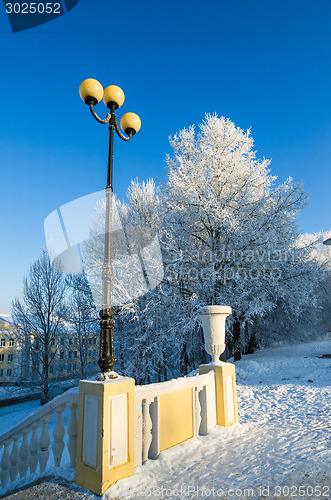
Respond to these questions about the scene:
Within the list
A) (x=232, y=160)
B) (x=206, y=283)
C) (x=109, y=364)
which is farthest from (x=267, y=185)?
A: (x=109, y=364)

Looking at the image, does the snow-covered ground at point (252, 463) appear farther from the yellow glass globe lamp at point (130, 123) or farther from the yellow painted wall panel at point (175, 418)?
the yellow glass globe lamp at point (130, 123)

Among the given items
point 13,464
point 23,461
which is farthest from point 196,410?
point 13,464

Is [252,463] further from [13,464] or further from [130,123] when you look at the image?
[130,123]

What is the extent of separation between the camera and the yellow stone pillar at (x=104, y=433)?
2961 millimetres

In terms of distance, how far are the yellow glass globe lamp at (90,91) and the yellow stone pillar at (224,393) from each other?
180 inches

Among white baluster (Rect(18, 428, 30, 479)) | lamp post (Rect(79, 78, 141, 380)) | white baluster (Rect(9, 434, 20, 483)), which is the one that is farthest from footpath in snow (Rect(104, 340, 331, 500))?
→ white baluster (Rect(9, 434, 20, 483))

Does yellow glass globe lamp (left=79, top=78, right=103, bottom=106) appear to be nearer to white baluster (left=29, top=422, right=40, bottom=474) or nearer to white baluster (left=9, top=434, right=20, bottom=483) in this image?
white baluster (left=29, top=422, right=40, bottom=474)

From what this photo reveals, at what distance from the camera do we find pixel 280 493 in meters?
2.76

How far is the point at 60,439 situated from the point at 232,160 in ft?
37.4

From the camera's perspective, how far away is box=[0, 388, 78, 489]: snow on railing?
3.46 metres

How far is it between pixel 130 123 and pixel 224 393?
15.3ft

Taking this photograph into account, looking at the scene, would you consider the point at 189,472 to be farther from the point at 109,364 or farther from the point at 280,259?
the point at 280,259

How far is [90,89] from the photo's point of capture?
4.09 metres

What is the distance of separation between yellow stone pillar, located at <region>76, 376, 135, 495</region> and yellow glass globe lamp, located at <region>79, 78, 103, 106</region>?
3708 mm
